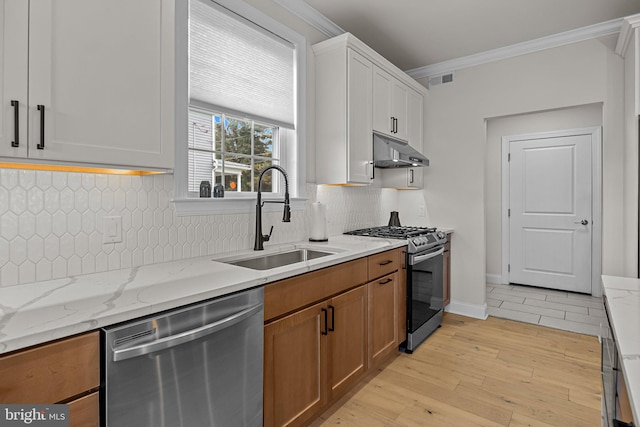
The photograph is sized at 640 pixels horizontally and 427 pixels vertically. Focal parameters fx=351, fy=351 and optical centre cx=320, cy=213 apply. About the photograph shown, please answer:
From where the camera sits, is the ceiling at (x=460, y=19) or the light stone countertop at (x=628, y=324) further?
the ceiling at (x=460, y=19)

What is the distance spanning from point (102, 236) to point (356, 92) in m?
2.11

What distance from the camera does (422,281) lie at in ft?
10.1

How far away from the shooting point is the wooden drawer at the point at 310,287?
1666mm

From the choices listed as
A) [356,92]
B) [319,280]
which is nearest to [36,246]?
[319,280]

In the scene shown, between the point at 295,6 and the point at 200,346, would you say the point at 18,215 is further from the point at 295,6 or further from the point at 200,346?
the point at 295,6

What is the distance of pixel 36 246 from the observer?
1458mm

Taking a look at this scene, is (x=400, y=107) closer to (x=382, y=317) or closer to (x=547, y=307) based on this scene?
Answer: (x=382, y=317)

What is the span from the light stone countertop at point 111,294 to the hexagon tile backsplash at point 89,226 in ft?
0.23

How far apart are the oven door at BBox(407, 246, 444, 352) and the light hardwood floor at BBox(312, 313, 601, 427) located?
136mm

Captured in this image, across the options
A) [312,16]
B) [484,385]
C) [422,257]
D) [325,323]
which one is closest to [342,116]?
[312,16]

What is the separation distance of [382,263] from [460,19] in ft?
7.25

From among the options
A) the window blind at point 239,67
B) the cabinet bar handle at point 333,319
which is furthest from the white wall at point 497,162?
the cabinet bar handle at point 333,319

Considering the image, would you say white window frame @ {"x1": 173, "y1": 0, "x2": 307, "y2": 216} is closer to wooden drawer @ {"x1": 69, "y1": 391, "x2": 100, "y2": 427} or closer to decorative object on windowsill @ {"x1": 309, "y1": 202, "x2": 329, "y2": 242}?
decorative object on windowsill @ {"x1": 309, "y1": 202, "x2": 329, "y2": 242}

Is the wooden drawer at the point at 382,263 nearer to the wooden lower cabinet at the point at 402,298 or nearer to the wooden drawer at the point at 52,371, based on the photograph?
the wooden lower cabinet at the point at 402,298
